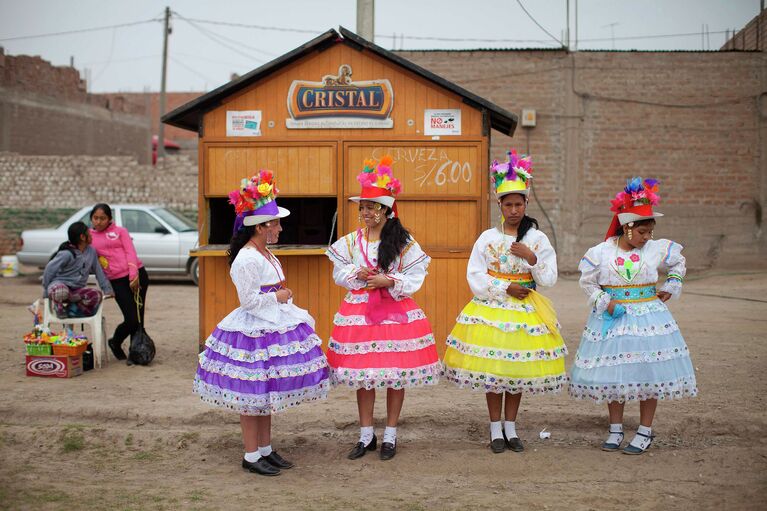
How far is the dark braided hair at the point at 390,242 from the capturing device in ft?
18.5

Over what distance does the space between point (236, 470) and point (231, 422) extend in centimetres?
112

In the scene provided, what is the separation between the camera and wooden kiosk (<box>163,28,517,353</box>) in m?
8.51

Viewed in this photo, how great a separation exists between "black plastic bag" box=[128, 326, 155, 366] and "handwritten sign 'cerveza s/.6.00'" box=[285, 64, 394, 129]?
2.79 meters

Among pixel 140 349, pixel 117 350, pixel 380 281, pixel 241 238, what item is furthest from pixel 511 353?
pixel 117 350

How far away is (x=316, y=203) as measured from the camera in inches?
417

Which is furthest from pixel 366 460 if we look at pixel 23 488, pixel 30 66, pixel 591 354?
pixel 30 66

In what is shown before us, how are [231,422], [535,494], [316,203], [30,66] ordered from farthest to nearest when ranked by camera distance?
[30,66] < [316,203] < [231,422] < [535,494]

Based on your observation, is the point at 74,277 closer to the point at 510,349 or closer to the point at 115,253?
the point at 115,253

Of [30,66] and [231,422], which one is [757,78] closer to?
[231,422]

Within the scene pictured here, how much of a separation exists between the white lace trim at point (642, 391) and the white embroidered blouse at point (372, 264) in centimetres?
143

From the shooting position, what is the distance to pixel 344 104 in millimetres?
8555

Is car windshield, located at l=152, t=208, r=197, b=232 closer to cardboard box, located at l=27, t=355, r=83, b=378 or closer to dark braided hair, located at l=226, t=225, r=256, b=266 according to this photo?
cardboard box, located at l=27, t=355, r=83, b=378

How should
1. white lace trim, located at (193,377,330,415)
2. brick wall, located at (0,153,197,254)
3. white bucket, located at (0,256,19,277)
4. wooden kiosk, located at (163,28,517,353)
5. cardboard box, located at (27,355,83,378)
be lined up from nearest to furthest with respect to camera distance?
1. white lace trim, located at (193,377,330,415)
2. cardboard box, located at (27,355,83,378)
3. wooden kiosk, located at (163,28,517,353)
4. white bucket, located at (0,256,19,277)
5. brick wall, located at (0,153,197,254)

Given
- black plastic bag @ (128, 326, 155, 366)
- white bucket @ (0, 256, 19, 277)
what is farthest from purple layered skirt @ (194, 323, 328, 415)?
white bucket @ (0, 256, 19, 277)
